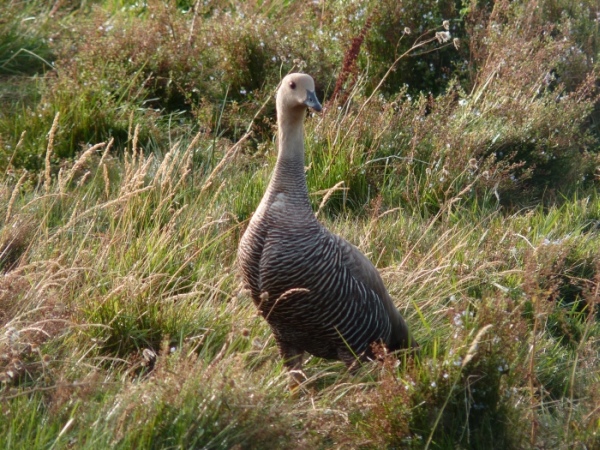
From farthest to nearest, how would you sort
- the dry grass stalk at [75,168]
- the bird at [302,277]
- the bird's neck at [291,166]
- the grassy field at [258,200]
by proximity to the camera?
the dry grass stalk at [75,168] < the bird's neck at [291,166] < the bird at [302,277] < the grassy field at [258,200]

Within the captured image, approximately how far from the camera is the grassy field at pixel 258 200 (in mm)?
4297

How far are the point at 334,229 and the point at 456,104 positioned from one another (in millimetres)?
2165

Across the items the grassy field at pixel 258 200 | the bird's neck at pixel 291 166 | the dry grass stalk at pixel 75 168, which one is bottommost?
the grassy field at pixel 258 200

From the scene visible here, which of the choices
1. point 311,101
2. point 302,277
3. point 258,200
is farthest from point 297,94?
point 258,200

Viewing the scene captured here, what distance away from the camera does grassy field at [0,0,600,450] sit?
4.30 m

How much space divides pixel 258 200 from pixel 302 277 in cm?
183

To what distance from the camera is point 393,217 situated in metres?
6.77

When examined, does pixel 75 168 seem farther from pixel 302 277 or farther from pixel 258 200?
pixel 258 200

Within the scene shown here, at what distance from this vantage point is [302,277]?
4.80 meters

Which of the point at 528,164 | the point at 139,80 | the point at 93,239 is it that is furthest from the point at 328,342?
the point at 139,80

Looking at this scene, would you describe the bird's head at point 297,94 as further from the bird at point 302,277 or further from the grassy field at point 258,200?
the grassy field at point 258,200

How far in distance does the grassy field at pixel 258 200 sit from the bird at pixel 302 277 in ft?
0.53

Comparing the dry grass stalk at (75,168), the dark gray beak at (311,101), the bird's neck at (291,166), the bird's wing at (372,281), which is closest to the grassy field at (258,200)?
the dry grass stalk at (75,168)

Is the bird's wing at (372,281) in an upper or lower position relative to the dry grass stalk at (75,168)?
lower
